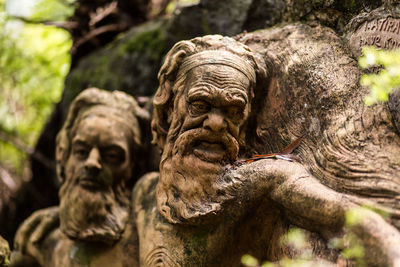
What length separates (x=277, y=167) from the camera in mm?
2865

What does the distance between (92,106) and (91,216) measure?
728 millimetres

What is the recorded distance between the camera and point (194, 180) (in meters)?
2.93

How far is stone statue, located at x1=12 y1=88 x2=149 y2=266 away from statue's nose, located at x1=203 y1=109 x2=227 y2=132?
0.88m

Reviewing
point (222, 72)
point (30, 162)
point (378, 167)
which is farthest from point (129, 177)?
point (30, 162)

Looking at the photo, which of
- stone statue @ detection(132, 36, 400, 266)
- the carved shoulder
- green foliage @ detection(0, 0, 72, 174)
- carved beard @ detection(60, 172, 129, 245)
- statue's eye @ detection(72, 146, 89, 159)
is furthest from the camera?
green foliage @ detection(0, 0, 72, 174)

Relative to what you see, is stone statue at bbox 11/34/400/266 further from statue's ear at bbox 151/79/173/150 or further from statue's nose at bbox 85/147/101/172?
statue's nose at bbox 85/147/101/172

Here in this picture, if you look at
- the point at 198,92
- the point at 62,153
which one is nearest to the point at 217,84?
the point at 198,92

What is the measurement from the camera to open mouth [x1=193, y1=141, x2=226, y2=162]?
115 inches

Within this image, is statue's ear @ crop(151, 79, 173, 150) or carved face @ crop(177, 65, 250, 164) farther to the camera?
statue's ear @ crop(151, 79, 173, 150)

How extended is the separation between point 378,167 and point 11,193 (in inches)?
149

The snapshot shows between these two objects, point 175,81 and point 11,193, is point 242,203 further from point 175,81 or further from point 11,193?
point 11,193

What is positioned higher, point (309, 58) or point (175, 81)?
point (309, 58)

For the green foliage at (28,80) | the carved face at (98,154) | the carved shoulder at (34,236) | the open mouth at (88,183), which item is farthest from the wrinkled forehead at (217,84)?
→ the green foliage at (28,80)

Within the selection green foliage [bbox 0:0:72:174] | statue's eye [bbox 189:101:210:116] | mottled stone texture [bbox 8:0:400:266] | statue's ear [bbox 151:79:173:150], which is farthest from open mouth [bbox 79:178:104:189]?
green foliage [bbox 0:0:72:174]
